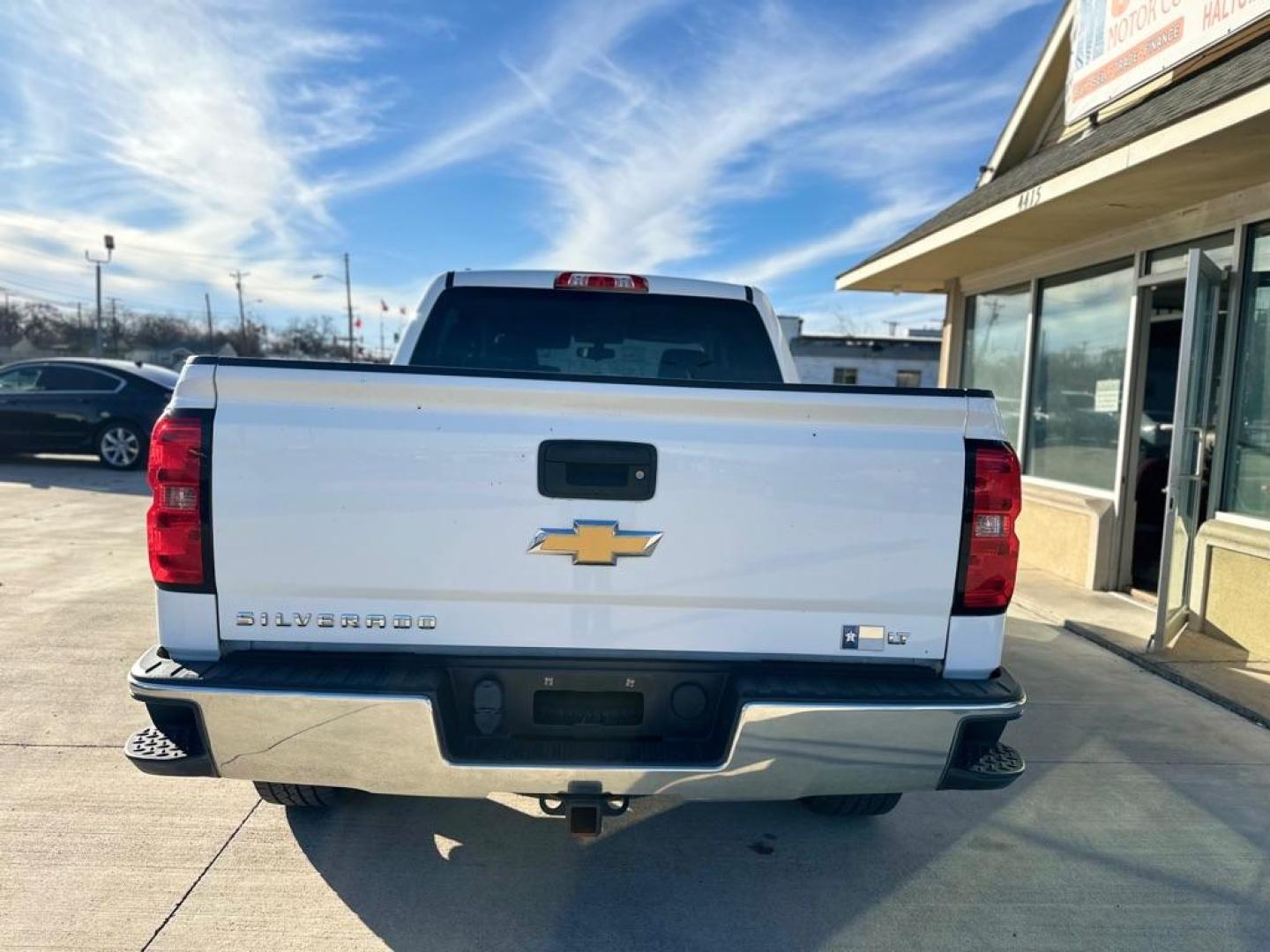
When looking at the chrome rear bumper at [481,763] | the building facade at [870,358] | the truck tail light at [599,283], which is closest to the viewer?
the chrome rear bumper at [481,763]

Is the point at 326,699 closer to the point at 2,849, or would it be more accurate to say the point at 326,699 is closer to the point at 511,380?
the point at 511,380

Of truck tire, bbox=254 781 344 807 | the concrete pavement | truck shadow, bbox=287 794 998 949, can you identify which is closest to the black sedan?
the concrete pavement

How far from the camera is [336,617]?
2.28 meters

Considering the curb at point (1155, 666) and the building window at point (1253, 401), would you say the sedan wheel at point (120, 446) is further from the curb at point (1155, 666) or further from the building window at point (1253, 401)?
the building window at point (1253, 401)

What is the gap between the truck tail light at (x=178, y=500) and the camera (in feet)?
7.18

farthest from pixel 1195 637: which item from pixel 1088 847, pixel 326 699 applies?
pixel 326 699

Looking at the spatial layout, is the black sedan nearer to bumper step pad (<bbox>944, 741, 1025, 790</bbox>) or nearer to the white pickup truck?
the white pickup truck

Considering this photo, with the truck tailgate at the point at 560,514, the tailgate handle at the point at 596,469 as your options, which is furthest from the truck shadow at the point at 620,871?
the tailgate handle at the point at 596,469

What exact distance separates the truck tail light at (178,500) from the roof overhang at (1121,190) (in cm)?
501

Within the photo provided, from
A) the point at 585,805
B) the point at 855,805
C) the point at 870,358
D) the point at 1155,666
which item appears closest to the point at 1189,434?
the point at 1155,666

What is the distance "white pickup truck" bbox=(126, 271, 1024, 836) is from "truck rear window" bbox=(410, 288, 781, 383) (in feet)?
4.70

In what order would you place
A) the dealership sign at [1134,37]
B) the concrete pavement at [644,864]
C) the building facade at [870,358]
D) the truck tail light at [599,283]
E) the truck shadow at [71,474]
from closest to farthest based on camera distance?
1. the concrete pavement at [644,864]
2. the truck tail light at [599,283]
3. the dealership sign at [1134,37]
4. the truck shadow at [71,474]
5. the building facade at [870,358]

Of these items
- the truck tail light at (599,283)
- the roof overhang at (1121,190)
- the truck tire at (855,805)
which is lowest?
the truck tire at (855,805)

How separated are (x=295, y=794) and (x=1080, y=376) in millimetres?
7295
